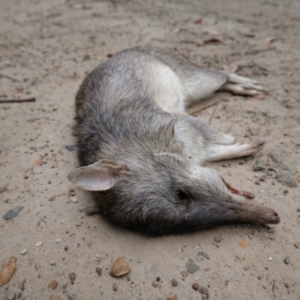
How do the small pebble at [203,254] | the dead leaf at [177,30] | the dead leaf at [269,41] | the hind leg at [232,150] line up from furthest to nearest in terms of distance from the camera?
the dead leaf at [177,30]
the dead leaf at [269,41]
the hind leg at [232,150]
the small pebble at [203,254]

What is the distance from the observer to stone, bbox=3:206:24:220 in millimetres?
2945

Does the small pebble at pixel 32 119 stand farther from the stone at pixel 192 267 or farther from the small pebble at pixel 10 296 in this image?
the stone at pixel 192 267

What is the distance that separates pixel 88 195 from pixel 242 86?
2.75 m

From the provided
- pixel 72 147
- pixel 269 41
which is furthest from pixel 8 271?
pixel 269 41

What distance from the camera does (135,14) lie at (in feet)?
24.3

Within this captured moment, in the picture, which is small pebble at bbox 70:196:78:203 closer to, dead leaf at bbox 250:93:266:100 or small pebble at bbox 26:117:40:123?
small pebble at bbox 26:117:40:123

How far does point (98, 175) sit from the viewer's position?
263cm

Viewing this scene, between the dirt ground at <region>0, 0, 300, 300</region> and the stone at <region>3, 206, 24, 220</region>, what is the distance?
0.05 m

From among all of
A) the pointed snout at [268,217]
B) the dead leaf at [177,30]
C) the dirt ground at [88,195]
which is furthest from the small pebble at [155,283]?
the dead leaf at [177,30]

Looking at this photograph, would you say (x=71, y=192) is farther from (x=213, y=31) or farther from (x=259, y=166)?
(x=213, y=31)

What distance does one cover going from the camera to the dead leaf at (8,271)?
7.97 feet

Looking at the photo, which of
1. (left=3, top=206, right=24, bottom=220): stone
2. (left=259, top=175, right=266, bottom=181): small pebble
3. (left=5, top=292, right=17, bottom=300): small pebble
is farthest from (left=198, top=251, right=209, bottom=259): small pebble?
(left=3, top=206, right=24, bottom=220): stone

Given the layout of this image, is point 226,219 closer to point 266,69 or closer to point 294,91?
point 294,91

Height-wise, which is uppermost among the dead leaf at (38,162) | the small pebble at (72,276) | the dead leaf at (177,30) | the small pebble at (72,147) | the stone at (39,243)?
the dead leaf at (177,30)
